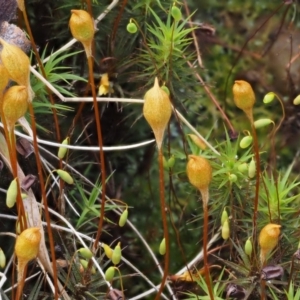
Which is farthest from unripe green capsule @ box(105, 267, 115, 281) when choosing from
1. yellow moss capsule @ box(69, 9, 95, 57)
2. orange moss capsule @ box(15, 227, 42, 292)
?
yellow moss capsule @ box(69, 9, 95, 57)

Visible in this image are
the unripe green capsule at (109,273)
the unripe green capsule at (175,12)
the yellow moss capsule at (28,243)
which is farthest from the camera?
the unripe green capsule at (175,12)

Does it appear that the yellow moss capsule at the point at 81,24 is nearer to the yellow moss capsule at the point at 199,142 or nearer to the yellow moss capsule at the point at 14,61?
the yellow moss capsule at the point at 14,61

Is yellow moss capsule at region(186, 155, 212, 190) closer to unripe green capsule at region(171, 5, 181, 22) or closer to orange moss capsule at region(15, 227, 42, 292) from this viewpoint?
orange moss capsule at region(15, 227, 42, 292)

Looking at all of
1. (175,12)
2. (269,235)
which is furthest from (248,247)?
(175,12)

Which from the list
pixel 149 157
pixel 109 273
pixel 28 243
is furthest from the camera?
pixel 149 157

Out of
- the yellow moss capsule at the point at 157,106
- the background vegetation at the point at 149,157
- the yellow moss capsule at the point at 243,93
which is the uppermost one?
the yellow moss capsule at the point at 157,106

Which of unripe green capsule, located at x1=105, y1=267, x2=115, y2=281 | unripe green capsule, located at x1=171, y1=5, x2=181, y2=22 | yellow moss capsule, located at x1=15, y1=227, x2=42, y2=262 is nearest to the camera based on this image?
yellow moss capsule, located at x1=15, y1=227, x2=42, y2=262

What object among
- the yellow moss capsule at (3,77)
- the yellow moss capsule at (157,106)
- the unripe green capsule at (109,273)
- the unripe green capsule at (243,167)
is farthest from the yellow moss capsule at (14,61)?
the unripe green capsule at (243,167)

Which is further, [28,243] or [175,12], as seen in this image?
[175,12]

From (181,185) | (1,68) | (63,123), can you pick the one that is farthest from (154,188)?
(1,68)

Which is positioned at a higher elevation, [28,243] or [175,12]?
[175,12]

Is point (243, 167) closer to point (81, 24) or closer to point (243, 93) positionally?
point (243, 93)
